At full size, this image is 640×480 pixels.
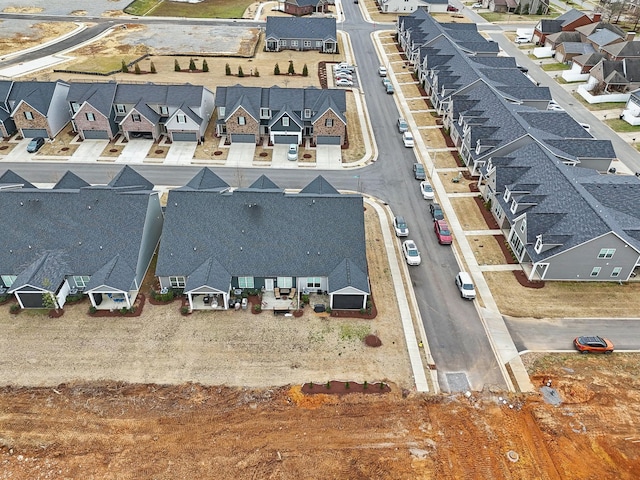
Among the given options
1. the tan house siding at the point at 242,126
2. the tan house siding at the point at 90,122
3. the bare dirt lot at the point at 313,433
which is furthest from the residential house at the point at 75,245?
the tan house siding at the point at 90,122

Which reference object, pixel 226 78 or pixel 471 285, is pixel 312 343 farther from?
pixel 226 78

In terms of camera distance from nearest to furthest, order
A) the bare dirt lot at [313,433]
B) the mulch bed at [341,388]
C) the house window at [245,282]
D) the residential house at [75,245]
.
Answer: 1. the bare dirt lot at [313,433]
2. the mulch bed at [341,388]
3. the residential house at [75,245]
4. the house window at [245,282]

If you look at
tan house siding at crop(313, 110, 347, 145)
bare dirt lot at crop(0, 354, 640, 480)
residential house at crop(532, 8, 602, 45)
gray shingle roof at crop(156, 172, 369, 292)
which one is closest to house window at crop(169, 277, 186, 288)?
gray shingle roof at crop(156, 172, 369, 292)

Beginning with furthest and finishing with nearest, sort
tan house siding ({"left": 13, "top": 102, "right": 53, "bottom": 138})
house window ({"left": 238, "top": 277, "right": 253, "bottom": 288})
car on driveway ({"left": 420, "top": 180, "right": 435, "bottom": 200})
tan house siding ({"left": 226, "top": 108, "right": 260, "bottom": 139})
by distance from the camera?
tan house siding ({"left": 13, "top": 102, "right": 53, "bottom": 138}) < tan house siding ({"left": 226, "top": 108, "right": 260, "bottom": 139}) < car on driveway ({"left": 420, "top": 180, "right": 435, "bottom": 200}) < house window ({"left": 238, "top": 277, "right": 253, "bottom": 288})

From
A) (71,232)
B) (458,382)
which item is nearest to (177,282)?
(71,232)

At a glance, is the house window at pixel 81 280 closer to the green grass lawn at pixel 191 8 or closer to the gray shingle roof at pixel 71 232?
the gray shingle roof at pixel 71 232

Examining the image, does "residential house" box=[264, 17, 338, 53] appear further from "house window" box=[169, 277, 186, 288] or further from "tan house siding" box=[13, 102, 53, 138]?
"house window" box=[169, 277, 186, 288]

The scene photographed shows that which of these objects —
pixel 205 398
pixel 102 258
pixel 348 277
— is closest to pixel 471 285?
pixel 348 277
